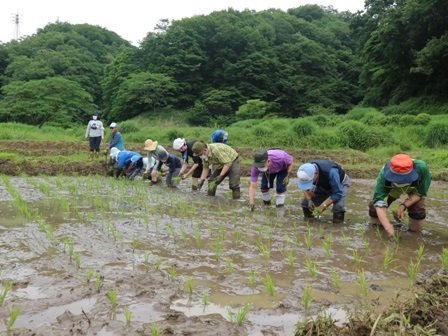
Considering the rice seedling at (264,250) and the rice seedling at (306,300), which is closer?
the rice seedling at (306,300)

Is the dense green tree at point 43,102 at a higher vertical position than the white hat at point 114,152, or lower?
higher

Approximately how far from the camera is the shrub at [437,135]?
1464 cm

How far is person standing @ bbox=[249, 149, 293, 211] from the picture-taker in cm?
591

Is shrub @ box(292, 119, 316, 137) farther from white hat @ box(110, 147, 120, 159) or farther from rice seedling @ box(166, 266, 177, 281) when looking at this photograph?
rice seedling @ box(166, 266, 177, 281)

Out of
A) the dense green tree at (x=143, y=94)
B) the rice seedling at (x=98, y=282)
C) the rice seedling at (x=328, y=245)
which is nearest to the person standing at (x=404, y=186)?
the rice seedling at (x=328, y=245)

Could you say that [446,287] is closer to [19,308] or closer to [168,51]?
[19,308]

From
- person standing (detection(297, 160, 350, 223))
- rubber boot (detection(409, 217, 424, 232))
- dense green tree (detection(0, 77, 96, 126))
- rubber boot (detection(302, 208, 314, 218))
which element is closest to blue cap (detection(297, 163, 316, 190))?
person standing (detection(297, 160, 350, 223))

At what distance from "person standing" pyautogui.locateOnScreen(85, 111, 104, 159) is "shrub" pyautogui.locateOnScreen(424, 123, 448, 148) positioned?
1088 cm

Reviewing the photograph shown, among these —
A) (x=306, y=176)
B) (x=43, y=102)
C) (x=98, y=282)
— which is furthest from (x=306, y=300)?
(x=43, y=102)

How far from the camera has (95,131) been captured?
11.5 metres

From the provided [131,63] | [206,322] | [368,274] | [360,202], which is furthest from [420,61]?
[131,63]

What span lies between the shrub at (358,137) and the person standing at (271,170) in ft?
30.3

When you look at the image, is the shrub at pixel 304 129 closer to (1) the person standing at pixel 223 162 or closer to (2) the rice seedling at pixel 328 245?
(1) the person standing at pixel 223 162

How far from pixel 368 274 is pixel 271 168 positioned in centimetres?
301
